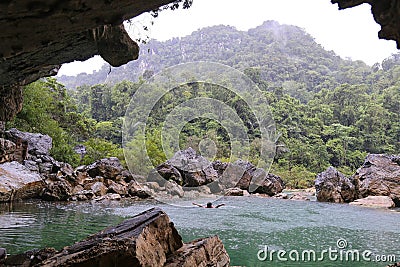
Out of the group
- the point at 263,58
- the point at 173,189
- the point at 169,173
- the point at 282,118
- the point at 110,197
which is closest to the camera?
the point at 110,197

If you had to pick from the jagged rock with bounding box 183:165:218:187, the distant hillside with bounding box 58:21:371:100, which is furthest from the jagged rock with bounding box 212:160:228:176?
the distant hillside with bounding box 58:21:371:100

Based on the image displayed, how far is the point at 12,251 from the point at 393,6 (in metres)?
5.58

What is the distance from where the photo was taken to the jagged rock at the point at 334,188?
15.9 m

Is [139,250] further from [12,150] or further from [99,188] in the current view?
[99,188]

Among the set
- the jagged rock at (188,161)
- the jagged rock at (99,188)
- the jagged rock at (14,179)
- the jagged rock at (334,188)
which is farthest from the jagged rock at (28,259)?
the jagged rock at (188,161)

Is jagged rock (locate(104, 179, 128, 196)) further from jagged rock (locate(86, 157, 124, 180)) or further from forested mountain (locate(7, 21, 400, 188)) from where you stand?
forested mountain (locate(7, 21, 400, 188))

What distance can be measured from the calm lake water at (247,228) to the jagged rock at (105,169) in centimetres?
345

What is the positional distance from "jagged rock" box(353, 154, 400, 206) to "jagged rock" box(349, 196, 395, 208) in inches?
24.6

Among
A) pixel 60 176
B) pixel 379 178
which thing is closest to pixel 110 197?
pixel 60 176

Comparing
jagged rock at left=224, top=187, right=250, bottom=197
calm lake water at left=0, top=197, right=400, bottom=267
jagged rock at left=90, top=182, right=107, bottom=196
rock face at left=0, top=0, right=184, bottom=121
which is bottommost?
jagged rock at left=224, top=187, right=250, bottom=197

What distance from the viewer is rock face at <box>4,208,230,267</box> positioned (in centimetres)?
265

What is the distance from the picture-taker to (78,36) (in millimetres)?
3277

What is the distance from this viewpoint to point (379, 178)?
15.5 m

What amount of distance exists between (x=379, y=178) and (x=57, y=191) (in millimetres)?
13421
